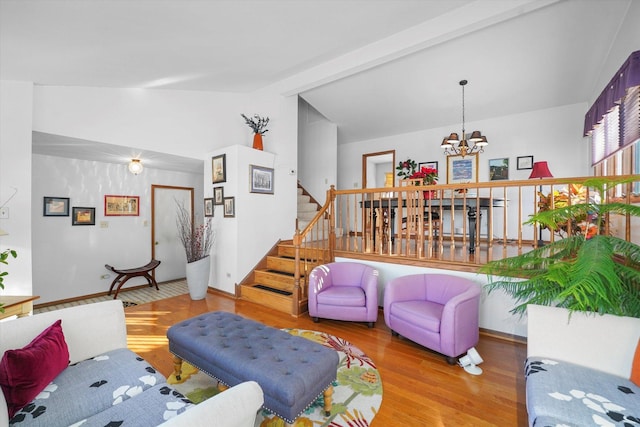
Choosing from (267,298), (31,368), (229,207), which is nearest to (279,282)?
(267,298)

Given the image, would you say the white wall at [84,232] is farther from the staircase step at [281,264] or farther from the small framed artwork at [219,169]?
the staircase step at [281,264]

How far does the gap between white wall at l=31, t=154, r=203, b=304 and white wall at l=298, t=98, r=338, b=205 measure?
11.1ft

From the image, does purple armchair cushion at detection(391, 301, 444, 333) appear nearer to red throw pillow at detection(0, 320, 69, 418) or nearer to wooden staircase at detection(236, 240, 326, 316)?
wooden staircase at detection(236, 240, 326, 316)

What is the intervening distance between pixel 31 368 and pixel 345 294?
2.65 m

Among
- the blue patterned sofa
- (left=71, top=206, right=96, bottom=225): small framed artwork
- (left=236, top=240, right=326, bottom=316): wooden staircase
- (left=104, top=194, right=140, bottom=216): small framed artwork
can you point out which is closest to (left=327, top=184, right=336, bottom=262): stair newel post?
(left=236, top=240, right=326, bottom=316): wooden staircase

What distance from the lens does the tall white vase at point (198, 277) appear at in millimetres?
4410

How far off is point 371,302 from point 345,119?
15.3ft

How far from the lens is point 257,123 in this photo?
5.18 meters

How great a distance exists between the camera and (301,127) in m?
7.11

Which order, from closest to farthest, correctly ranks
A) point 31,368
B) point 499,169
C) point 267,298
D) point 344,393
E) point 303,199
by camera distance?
point 31,368, point 344,393, point 267,298, point 499,169, point 303,199

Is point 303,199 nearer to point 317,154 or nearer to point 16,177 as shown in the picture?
point 317,154

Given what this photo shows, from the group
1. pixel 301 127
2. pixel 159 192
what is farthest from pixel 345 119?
pixel 159 192

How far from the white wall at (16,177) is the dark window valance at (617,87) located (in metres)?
6.04

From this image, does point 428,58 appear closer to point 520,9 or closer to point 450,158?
point 520,9
